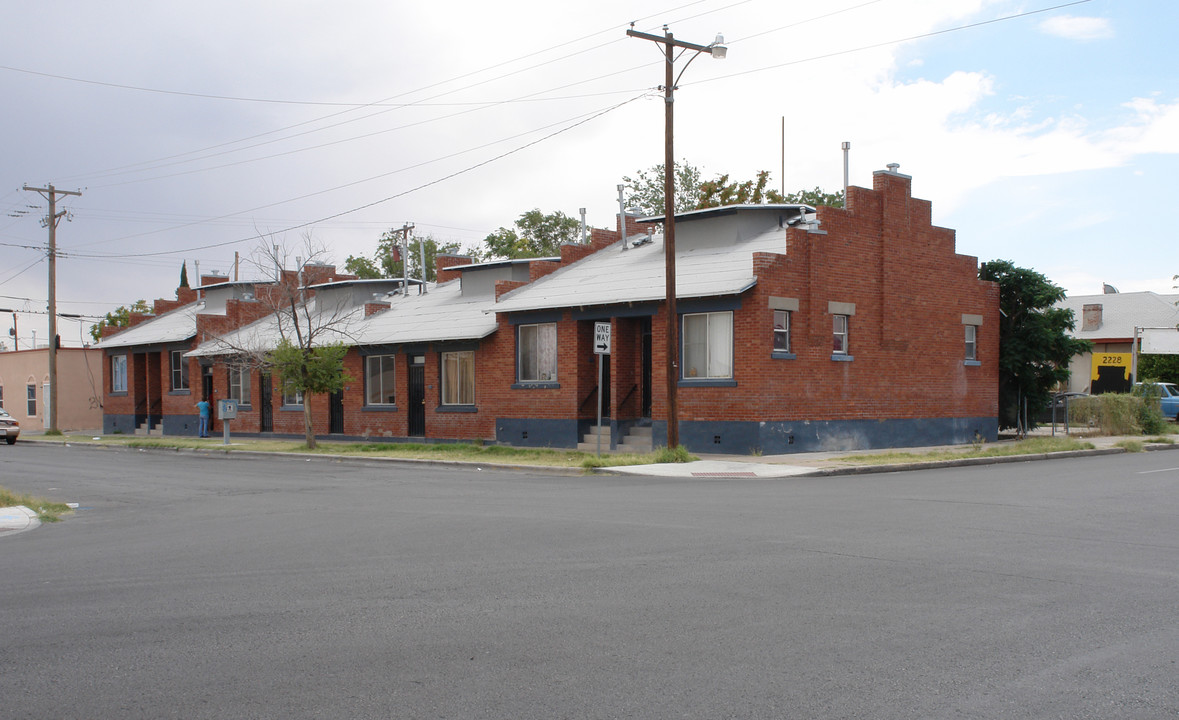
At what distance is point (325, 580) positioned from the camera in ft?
28.7

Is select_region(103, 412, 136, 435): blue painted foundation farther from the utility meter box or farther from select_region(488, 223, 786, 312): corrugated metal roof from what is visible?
select_region(488, 223, 786, 312): corrugated metal roof

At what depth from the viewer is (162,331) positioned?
1795 inches

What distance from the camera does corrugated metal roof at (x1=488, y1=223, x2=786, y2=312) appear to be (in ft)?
81.6

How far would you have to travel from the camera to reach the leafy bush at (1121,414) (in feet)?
110

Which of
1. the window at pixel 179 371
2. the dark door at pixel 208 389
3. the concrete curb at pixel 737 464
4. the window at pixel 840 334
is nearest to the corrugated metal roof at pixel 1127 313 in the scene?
the concrete curb at pixel 737 464

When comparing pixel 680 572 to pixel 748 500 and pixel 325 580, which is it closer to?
pixel 325 580

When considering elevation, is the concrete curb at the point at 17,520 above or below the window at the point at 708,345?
below

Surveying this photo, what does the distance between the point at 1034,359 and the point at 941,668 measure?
2827 centimetres

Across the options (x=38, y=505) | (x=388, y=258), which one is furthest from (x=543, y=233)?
(x=38, y=505)

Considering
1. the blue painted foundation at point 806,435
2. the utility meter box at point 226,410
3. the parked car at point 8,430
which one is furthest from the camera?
the parked car at point 8,430

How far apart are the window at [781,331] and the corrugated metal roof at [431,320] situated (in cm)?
896

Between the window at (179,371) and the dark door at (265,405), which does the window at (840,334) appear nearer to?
the dark door at (265,405)

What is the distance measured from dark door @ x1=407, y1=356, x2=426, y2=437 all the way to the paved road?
62.0ft

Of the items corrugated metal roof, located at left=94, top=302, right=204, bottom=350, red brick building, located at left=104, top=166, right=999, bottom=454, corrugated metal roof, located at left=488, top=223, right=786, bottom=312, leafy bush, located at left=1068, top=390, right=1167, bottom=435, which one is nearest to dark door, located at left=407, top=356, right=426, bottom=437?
red brick building, located at left=104, top=166, right=999, bottom=454
